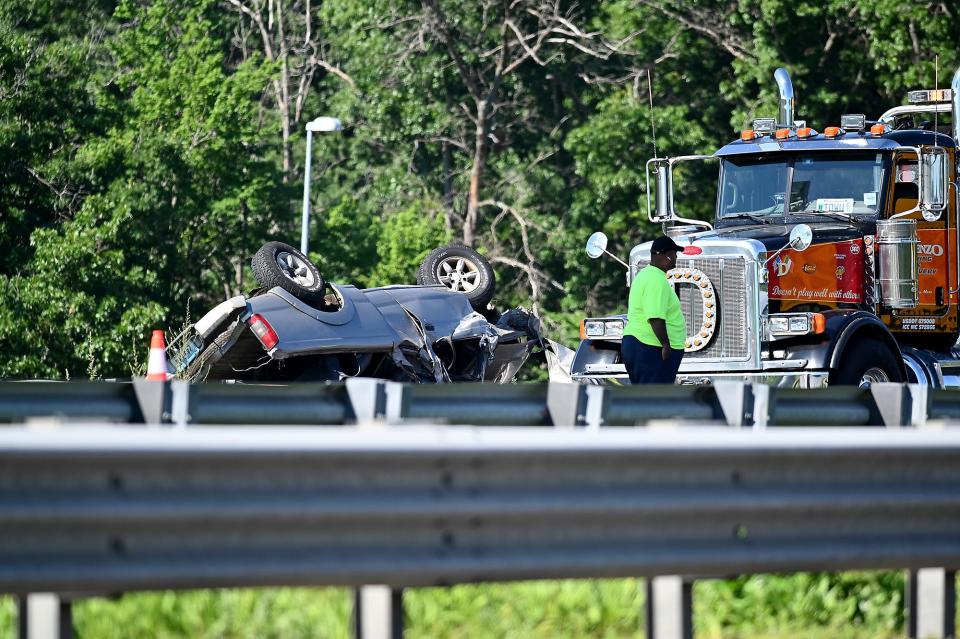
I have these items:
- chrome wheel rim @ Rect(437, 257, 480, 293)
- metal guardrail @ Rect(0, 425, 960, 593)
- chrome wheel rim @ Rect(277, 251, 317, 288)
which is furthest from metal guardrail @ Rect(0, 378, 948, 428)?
chrome wheel rim @ Rect(437, 257, 480, 293)

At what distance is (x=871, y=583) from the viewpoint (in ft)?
20.8

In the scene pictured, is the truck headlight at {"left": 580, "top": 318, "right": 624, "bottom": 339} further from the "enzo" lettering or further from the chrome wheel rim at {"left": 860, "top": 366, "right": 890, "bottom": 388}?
the "enzo" lettering

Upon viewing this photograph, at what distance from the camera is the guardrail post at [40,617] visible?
4586 millimetres

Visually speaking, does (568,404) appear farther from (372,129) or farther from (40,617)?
(372,129)

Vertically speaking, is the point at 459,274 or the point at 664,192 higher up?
the point at 664,192

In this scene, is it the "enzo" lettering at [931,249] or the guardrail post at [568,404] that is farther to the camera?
the "enzo" lettering at [931,249]

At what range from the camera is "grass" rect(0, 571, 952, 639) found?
5.28 metres

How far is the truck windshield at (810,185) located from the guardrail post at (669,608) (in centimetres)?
931

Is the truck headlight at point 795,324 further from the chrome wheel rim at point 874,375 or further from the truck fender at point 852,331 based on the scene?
the chrome wheel rim at point 874,375

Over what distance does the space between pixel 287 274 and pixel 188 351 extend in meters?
1.12

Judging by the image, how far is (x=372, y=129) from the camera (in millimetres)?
39219

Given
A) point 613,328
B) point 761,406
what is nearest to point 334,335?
point 613,328

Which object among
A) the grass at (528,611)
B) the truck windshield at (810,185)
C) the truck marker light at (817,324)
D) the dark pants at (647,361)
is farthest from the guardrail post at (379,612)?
the truck windshield at (810,185)

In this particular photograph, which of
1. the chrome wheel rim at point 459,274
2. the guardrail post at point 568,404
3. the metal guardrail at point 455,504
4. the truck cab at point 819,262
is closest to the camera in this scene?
the metal guardrail at point 455,504
